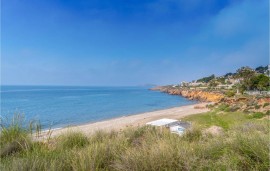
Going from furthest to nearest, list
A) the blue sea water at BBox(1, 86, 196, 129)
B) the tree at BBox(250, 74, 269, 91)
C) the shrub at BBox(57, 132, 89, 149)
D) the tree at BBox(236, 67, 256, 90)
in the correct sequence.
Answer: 1. the tree at BBox(236, 67, 256, 90)
2. the tree at BBox(250, 74, 269, 91)
3. the blue sea water at BBox(1, 86, 196, 129)
4. the shrub at BBox(57, 132, 89, 149)

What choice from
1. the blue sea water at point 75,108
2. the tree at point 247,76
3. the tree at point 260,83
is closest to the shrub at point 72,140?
the blue sea water at point 75,108

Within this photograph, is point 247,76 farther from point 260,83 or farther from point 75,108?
point 75,108

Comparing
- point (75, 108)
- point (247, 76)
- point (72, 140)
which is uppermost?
point (247, 76)

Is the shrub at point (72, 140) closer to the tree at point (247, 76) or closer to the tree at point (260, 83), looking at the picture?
the tree at point (260, 83)

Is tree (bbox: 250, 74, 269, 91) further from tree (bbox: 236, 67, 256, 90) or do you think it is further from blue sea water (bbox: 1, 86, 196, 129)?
blue sea water (bbox: 1, 86, 196, 129)

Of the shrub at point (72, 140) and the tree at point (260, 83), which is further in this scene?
the tree at point (260, 83)

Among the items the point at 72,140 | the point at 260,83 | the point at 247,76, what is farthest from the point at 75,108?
the point at 247,76

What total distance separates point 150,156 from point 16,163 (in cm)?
199

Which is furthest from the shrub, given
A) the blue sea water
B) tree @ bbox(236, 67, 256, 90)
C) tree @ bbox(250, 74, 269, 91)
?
tree @ bbox(236, 67, 256, 90)

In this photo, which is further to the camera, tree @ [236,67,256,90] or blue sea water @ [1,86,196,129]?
tree @ [236,67,256,90]

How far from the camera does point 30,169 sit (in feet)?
9.39

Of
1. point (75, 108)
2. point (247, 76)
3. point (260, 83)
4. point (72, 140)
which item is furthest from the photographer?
point (247, 76)

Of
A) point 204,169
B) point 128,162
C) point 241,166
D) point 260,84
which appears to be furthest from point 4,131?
point 260,84

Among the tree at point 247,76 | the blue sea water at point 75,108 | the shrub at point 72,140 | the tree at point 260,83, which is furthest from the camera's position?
the tree at point 247,76
